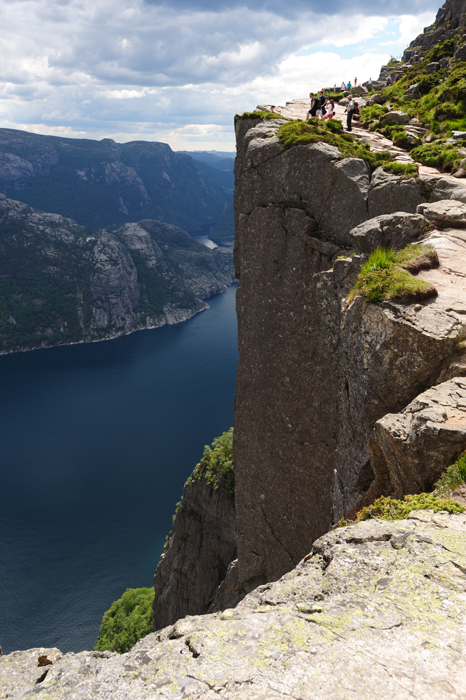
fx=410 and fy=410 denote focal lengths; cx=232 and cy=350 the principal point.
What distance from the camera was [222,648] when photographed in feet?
19.2

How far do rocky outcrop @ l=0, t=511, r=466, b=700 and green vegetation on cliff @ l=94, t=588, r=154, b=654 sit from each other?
61372mm

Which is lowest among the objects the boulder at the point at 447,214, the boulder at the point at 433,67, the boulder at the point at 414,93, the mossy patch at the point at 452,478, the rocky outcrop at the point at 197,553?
the rocky outcrop at the point at 197,553

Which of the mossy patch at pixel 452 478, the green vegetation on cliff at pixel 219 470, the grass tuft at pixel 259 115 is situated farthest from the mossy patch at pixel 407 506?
the green vegetation on cliff at pixel 219 470

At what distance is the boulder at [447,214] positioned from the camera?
1580 cm

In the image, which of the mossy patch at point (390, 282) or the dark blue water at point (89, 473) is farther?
the dark blue water at point (89, 473)

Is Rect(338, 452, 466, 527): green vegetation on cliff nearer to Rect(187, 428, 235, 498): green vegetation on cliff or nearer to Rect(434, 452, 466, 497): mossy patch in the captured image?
Rect(434, 452, 466, 497): mossy patch

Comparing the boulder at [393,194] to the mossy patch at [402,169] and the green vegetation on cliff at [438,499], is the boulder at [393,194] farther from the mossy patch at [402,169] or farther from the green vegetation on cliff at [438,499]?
the green vegetation on cliff at [438,499]

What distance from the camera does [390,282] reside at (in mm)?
11703

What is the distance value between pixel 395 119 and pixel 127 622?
238ft

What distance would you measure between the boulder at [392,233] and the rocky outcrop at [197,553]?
34234 mm

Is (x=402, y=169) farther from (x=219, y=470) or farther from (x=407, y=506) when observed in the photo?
(x=219, y=470)

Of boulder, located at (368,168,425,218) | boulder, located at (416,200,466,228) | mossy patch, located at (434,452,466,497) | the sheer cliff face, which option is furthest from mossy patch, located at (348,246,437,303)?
boulder, located at (368,168,425,218)

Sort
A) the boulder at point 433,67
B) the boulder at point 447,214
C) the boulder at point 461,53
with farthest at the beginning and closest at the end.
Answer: the boulder at point 433,67 < the boulder at point 461,53 < the boulder at point 447,214

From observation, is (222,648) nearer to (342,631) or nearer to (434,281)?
(342,631)
